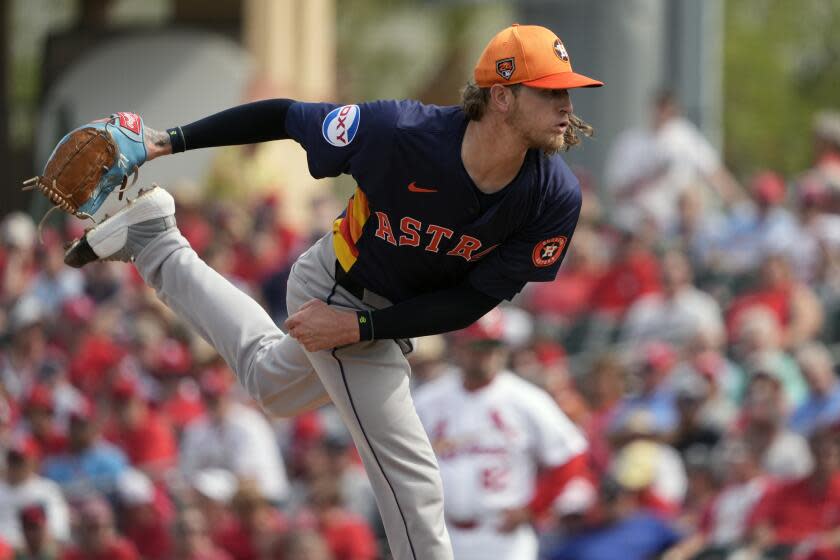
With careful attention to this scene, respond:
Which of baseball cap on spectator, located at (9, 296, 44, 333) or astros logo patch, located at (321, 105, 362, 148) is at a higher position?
astros logo patch, located at (321, 105, 362, 148)

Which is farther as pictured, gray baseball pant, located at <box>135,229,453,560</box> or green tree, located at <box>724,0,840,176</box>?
green tree, located at <box>724,0,840,176</box>

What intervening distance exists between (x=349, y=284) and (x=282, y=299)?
19.8ft

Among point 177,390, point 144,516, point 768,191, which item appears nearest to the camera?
point 144,516

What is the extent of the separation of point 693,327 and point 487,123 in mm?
5732

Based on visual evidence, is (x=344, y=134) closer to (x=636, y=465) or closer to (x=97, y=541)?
(x=636, y=465)

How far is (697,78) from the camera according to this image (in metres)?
15.0

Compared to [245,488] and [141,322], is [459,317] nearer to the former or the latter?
[245,488]

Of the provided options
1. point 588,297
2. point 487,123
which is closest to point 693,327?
point 588,297

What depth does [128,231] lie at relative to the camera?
5.76 m

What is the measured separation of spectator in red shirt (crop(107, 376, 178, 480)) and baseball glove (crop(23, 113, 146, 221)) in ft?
15.8

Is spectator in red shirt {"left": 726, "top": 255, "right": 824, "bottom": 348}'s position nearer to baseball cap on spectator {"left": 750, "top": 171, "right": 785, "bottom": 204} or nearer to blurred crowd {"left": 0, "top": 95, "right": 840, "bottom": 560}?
blurred crowd {"left": 0, "top": 95, "right": 840, "bottom": 560}

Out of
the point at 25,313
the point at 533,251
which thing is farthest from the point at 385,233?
the point at 25,313

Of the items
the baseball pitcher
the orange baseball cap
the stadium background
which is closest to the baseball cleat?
the baseball pitcher

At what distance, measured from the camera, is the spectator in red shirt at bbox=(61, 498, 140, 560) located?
8.88 metres
